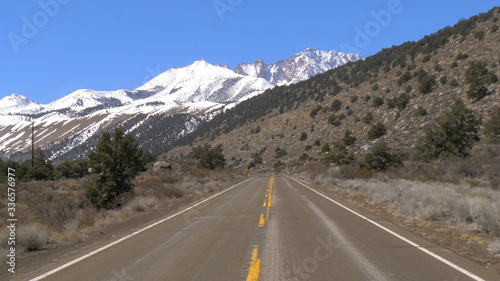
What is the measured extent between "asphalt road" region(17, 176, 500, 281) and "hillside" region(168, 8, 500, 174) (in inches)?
1289

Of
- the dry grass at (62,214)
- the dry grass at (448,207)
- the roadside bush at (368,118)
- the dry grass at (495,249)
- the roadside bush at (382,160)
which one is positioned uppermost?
the roadside bush at (368,118)

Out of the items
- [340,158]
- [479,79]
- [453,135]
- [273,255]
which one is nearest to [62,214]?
[273,255]

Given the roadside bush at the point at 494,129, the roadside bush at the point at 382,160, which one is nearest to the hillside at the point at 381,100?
the roadside bush at the point at 494,129

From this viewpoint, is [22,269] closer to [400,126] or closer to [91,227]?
[91,227]

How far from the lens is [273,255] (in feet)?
25.5

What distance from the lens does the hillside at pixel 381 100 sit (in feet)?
157

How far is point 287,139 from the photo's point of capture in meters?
77.6

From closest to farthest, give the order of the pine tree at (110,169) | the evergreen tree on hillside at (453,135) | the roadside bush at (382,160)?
the pine tree at (110,169)
the evergreen tree on hillside at (453,135)
the roadside bush at (382,160)

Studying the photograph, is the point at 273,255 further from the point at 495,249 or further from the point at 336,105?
the point at 336,105

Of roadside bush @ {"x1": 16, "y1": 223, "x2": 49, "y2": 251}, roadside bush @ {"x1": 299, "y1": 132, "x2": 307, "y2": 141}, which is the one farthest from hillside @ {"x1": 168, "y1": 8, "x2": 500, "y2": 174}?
roadside bush @ {"x1": 16, "y1": 223, "x2": 49, "y2": 251}

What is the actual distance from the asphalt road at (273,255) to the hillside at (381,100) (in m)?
32.7

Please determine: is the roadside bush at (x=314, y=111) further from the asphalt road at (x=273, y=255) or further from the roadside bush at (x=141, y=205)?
the asphalt road at (x=273, y=255)

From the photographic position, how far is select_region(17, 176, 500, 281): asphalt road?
6469 millimetres

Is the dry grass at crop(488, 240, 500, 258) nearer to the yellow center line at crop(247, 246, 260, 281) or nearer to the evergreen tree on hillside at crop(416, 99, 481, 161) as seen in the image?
the yellow center line at crop(247, 246, 260, 281)
